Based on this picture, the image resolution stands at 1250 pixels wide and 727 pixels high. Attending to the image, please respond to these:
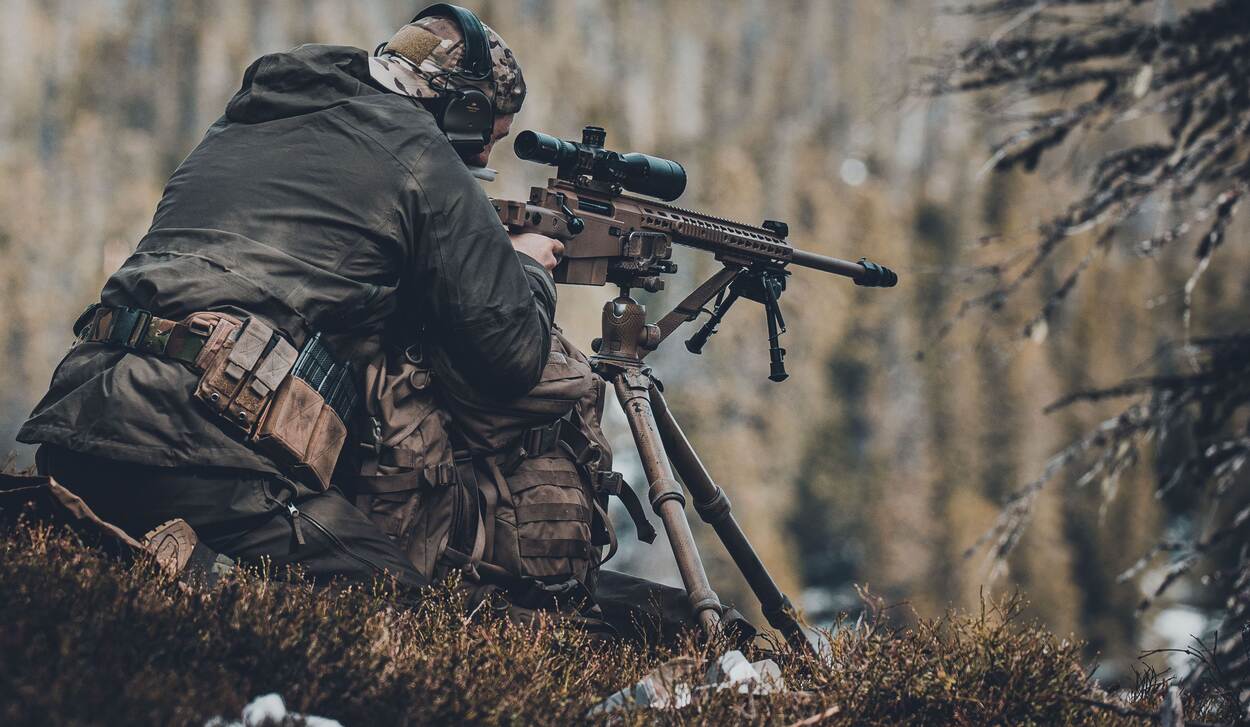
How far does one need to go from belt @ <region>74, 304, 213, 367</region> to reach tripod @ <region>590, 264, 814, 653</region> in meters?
1.86

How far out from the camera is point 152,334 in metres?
4.20

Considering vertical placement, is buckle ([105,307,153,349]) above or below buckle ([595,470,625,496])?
above

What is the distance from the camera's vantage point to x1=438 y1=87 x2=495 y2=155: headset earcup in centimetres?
502

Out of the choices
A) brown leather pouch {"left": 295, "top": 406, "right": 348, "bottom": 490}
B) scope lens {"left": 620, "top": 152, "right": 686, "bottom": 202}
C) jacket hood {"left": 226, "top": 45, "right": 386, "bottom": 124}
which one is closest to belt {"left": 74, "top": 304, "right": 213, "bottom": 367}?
brown leather pouch {"left": 295, "top": 406, "right": 348, "bottom": 490}

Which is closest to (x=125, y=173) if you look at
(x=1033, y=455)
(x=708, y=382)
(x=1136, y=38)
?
(x=708, y=382)

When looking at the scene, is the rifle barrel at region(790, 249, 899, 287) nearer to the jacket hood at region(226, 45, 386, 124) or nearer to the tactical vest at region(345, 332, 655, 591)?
the tactical vest at region(345, 332, 655, 591)

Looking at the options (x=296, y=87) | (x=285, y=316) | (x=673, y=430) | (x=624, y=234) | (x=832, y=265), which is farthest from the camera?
(x=832, y=265)

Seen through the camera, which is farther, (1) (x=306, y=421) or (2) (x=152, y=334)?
(1) (x=306, y=421)

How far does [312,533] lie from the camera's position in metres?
4.42

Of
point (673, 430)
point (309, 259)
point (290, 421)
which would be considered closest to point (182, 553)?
point (290, 421)

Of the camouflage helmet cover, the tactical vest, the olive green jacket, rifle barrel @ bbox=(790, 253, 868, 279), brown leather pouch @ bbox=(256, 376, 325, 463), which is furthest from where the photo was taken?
rifle barrel @ bbox=(790, 253, 868, 279)

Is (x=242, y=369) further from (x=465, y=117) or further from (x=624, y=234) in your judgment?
(x=624, y=234)

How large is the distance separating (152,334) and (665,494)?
6.53 feet

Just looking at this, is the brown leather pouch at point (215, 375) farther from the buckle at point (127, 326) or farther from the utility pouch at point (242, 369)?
the buckle at point (127, 326)
